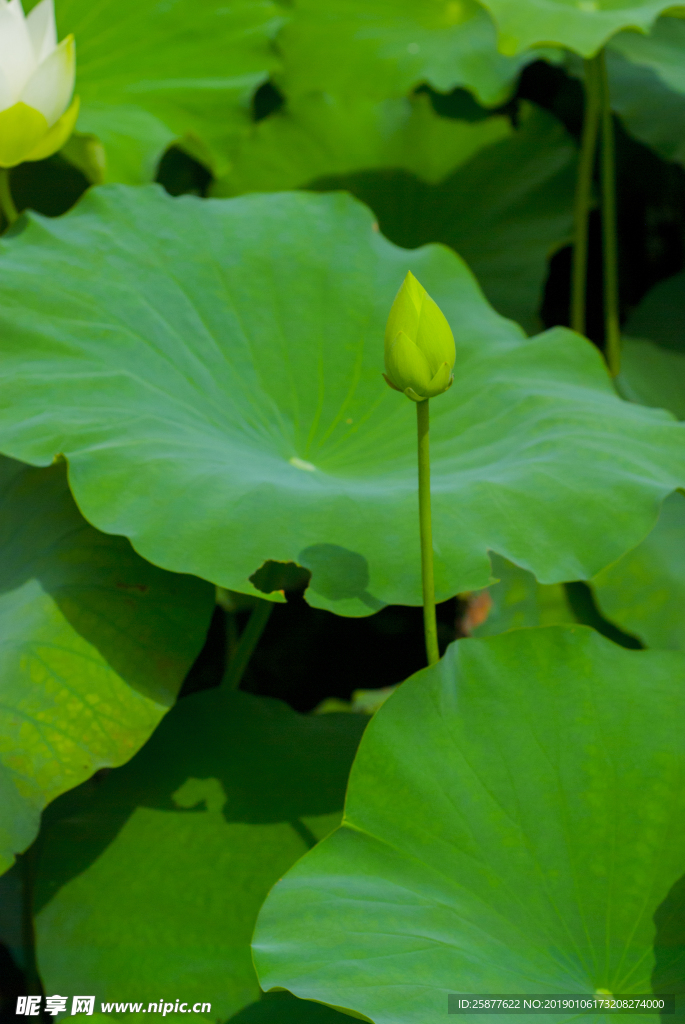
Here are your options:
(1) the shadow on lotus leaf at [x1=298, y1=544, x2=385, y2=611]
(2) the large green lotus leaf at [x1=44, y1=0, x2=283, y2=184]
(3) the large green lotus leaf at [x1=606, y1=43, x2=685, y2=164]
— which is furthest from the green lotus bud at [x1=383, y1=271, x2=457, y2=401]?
(3) the large green lotus leaf at [x1=606, y1=43, x2=685, y2=164]

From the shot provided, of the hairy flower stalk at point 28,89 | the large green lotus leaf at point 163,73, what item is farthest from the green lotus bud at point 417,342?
the large green lotus leaf at point 163,73

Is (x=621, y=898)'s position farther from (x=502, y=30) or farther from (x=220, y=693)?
Result: (x=502, y=30)

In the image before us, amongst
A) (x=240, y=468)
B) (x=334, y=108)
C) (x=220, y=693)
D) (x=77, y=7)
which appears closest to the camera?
(x=240, y=468)

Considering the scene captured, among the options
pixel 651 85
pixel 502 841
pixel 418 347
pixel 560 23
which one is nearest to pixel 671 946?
pixel 502 841

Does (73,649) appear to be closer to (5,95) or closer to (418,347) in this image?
(418,347)

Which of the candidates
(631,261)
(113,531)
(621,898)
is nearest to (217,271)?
(113,531)

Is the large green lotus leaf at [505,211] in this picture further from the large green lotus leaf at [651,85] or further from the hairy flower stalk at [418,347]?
the hairy flower stalk at [418,347]
